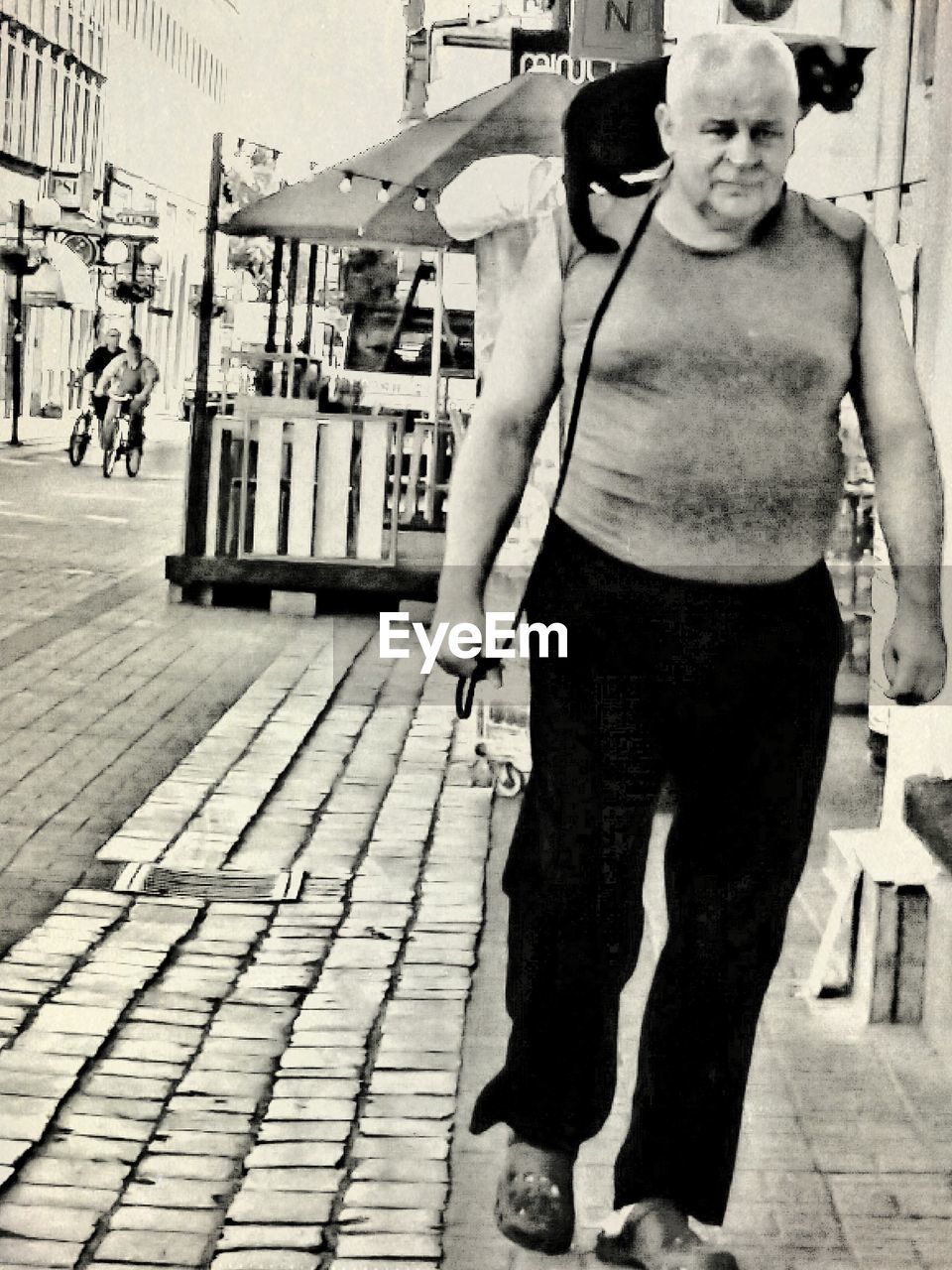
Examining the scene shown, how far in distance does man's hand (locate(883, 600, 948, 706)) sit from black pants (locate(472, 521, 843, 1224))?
92 mm

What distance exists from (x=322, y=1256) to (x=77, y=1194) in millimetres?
486

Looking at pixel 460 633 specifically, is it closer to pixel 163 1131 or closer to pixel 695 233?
pixel 695 233

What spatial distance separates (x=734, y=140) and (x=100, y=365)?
61.1ft

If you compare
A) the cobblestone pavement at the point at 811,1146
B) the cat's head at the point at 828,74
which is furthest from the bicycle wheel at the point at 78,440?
the cat's head at the point at 828,74

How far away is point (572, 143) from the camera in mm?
2980

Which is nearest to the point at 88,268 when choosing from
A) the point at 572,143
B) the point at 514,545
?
the point at 514,545

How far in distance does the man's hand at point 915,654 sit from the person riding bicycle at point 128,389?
16864 millimetres

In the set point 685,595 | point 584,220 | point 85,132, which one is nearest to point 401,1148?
point 685,595

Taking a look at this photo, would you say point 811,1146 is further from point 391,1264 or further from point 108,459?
point 108,459

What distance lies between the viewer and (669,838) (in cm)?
307

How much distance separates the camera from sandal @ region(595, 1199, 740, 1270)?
307cm

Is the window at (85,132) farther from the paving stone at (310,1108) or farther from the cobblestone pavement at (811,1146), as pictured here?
the paving stone at (310,1108)

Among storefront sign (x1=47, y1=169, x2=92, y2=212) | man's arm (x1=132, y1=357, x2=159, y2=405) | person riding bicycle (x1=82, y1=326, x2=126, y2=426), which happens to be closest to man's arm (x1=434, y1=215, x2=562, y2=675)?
man's arm (x1=132, y1=357, x2=159, y2=405)

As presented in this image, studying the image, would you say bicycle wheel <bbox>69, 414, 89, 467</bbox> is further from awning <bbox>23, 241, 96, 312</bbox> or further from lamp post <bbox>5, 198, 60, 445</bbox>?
awning <bbox>23, 241, 96, 312</bbox>
